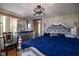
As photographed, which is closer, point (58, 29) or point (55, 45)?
point (55, 45)

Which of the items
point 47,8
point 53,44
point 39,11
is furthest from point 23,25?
point 53,44

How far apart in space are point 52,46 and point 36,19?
60 centimetres

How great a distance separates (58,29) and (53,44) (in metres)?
0.32

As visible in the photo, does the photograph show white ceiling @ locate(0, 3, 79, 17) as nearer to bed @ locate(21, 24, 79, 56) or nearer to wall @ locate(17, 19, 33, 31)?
wall @ locate(17, 19, 33, 31)

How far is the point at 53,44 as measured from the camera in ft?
6.63

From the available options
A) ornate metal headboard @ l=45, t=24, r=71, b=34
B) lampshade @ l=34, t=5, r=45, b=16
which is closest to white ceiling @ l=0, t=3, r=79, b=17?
lampshade @ l=34, t=5, r=45, b=16

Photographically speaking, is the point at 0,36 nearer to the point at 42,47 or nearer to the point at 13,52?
the point at 13,52

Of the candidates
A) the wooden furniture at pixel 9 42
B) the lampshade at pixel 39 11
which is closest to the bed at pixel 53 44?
the wooden furniture at pixel 9 42

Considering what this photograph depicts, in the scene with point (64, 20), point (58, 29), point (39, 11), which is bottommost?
point (58, 29)

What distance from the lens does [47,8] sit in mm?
2031

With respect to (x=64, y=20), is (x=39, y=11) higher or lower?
higher

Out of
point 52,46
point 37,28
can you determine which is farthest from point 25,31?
point 52,46

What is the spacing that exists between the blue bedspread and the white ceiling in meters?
0.49

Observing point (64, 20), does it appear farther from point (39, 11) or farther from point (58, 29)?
point (39, 11)
